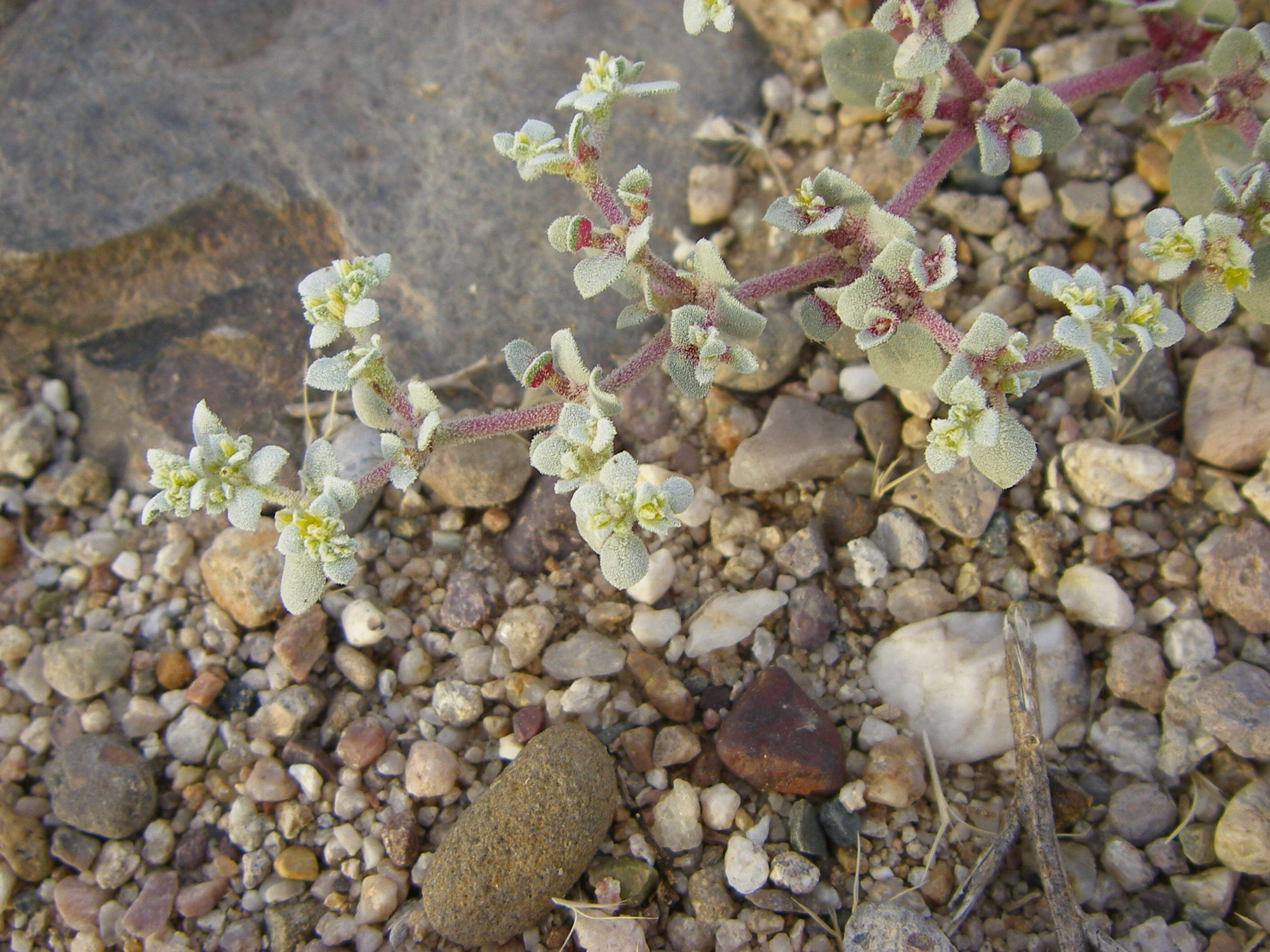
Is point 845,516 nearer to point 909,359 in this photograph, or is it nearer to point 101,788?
point 909,359

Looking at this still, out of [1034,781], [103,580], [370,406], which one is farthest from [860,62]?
[103,580]

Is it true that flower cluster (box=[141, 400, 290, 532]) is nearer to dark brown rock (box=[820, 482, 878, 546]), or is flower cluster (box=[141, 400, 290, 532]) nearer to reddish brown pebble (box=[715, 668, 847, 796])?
reddish brown pebble (box=[715, 668, 847, 796])

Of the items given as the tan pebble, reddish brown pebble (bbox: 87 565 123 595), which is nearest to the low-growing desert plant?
the tan pebble

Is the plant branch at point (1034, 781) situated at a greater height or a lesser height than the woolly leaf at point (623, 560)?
lesser

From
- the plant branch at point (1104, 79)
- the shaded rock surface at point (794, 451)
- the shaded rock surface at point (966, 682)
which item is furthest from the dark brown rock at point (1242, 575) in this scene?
the plant branch at point (1104, 79)

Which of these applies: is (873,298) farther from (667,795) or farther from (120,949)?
(120,949)

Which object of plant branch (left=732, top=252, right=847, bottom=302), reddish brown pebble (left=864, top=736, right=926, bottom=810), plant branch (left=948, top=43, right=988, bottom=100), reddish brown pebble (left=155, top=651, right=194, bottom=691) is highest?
plant branch (left=948, top=43, right=988, bottom=100)

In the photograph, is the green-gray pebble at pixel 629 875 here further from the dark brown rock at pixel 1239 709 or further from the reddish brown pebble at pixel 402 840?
the dark brown rock at pixel 1239 709
